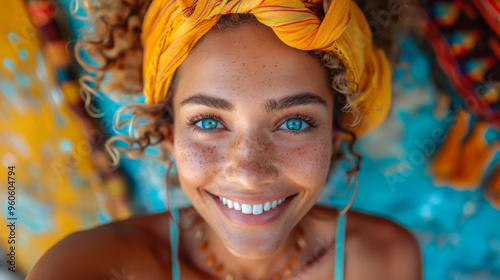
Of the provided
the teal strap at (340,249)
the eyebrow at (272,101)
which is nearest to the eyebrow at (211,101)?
the eyebrow at (272,101)

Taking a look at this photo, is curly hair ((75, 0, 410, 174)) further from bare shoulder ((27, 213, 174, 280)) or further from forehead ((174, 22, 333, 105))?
bare shoulder ((27, 213, 174, 280))

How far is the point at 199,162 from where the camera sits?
98 centimetres

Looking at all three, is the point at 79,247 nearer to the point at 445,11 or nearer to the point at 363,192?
the point at 363,192

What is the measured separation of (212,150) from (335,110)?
1.23 feet

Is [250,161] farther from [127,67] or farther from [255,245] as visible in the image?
[127,67]

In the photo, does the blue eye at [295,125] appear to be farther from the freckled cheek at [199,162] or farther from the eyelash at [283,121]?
the freckled cheek at [199,162]

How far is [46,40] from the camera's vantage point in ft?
4.63

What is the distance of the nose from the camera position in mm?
939

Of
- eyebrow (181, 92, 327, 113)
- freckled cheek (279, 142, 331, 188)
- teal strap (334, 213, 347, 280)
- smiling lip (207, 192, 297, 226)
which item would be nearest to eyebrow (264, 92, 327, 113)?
eyebrow (181, 92, 327, 113)

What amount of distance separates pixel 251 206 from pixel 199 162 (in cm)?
18

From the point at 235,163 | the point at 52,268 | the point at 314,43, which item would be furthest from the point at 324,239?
the point at 52,268

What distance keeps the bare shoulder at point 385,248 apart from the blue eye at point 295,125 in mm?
493

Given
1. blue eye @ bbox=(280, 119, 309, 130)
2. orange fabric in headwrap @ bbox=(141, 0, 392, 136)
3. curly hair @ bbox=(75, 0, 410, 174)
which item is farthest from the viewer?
curly hair @ bbox=(75, 0, 410, 174)

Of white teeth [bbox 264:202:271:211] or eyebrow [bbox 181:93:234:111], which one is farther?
white teeth [bbox 264:202:271:211]
